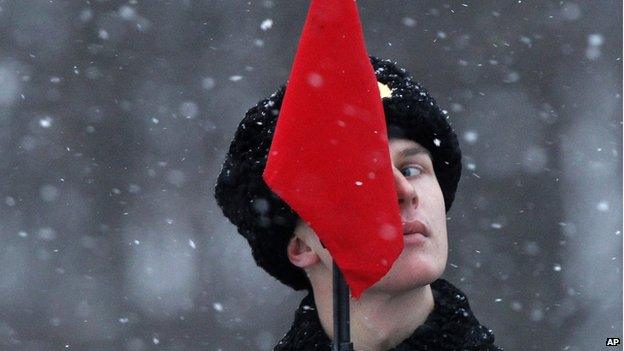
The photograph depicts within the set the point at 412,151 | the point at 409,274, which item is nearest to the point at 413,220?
the point at 409,274

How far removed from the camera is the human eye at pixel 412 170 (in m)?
3.84

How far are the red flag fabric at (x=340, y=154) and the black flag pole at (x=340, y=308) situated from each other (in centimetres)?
14

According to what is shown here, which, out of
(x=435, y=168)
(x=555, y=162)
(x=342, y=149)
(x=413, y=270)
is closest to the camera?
(x=342, y=149)

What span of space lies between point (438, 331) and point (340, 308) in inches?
15.5

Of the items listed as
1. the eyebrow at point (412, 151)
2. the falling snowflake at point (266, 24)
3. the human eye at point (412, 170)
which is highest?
→ the falling snowflake at point (266, 24)

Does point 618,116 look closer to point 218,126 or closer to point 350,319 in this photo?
point 218,126

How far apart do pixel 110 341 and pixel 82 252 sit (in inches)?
24.6

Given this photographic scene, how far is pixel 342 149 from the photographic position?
3277 mm

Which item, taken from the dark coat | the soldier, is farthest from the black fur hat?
the dark coat

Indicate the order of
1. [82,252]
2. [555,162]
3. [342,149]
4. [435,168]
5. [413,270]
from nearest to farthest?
[342,149] → [413,270] → [435,168] → [555,162] → [82,252]

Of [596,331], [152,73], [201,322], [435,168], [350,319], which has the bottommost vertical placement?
[350,319]

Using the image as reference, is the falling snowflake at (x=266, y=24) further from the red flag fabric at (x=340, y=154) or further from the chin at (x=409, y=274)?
the red flag fabric at (x=340, y=154)

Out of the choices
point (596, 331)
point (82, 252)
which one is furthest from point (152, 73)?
point (596, 331)

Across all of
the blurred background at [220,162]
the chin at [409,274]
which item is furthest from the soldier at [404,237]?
the blurred background at [220,162]
